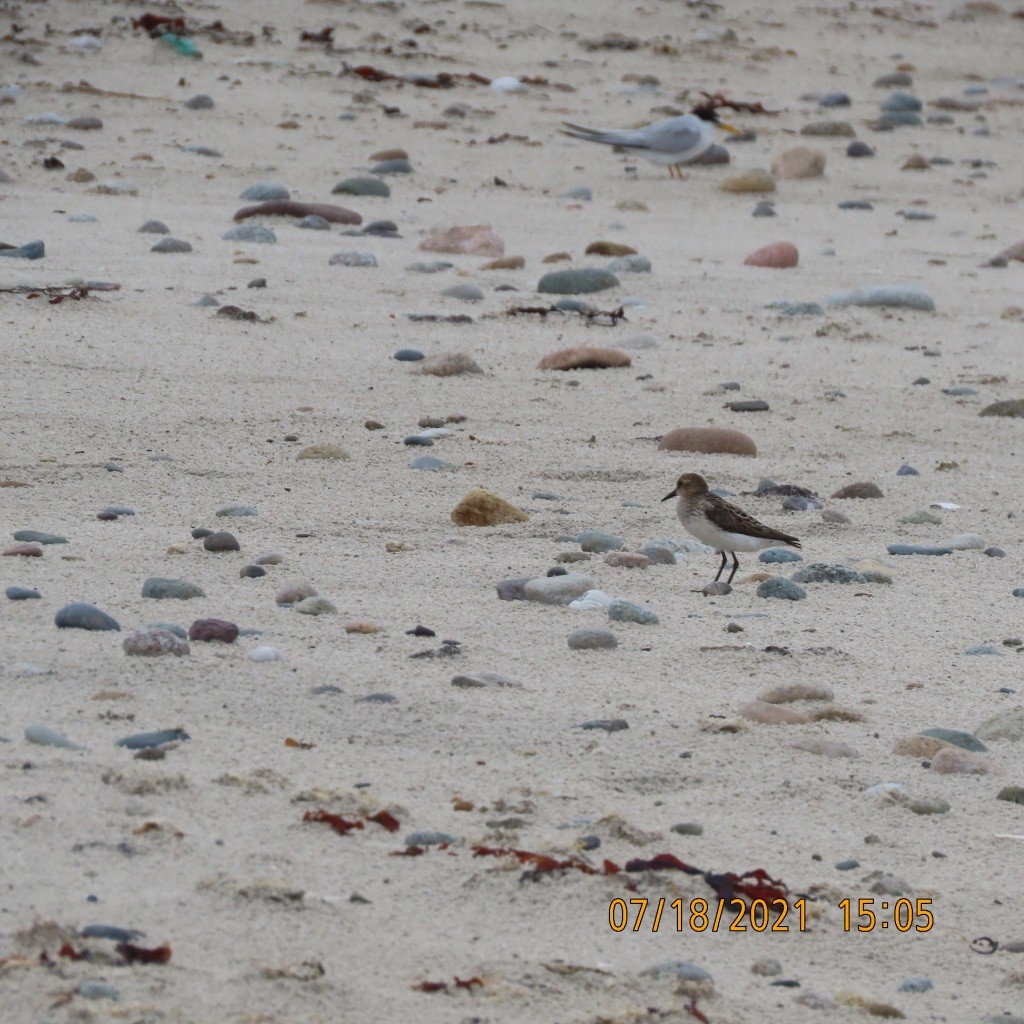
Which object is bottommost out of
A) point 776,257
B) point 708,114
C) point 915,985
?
point 776,257

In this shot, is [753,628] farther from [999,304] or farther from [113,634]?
[999,304]

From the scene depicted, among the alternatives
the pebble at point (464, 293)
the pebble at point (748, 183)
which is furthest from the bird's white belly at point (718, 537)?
the pebble at point (748, 183)

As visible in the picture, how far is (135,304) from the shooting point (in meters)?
6.77

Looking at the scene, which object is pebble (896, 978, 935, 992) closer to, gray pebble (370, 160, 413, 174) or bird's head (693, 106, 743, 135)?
gray pebble (370, 160, 413, 174)

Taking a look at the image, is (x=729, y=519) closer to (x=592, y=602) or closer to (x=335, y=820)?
(x=592, y=602)

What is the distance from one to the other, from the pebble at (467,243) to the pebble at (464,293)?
2.88ft

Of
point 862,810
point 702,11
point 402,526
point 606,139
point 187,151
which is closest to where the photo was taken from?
point 862,810

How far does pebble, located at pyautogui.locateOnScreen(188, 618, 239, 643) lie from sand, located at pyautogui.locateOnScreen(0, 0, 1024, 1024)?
2.0 inches

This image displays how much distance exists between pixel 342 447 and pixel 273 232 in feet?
10.1

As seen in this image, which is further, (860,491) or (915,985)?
(860,491)

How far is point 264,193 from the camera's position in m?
9.09

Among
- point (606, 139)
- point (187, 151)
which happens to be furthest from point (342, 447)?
point (606, 139)

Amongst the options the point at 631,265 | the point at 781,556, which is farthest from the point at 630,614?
the point at 631,265

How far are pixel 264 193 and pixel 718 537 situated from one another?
208 inches
